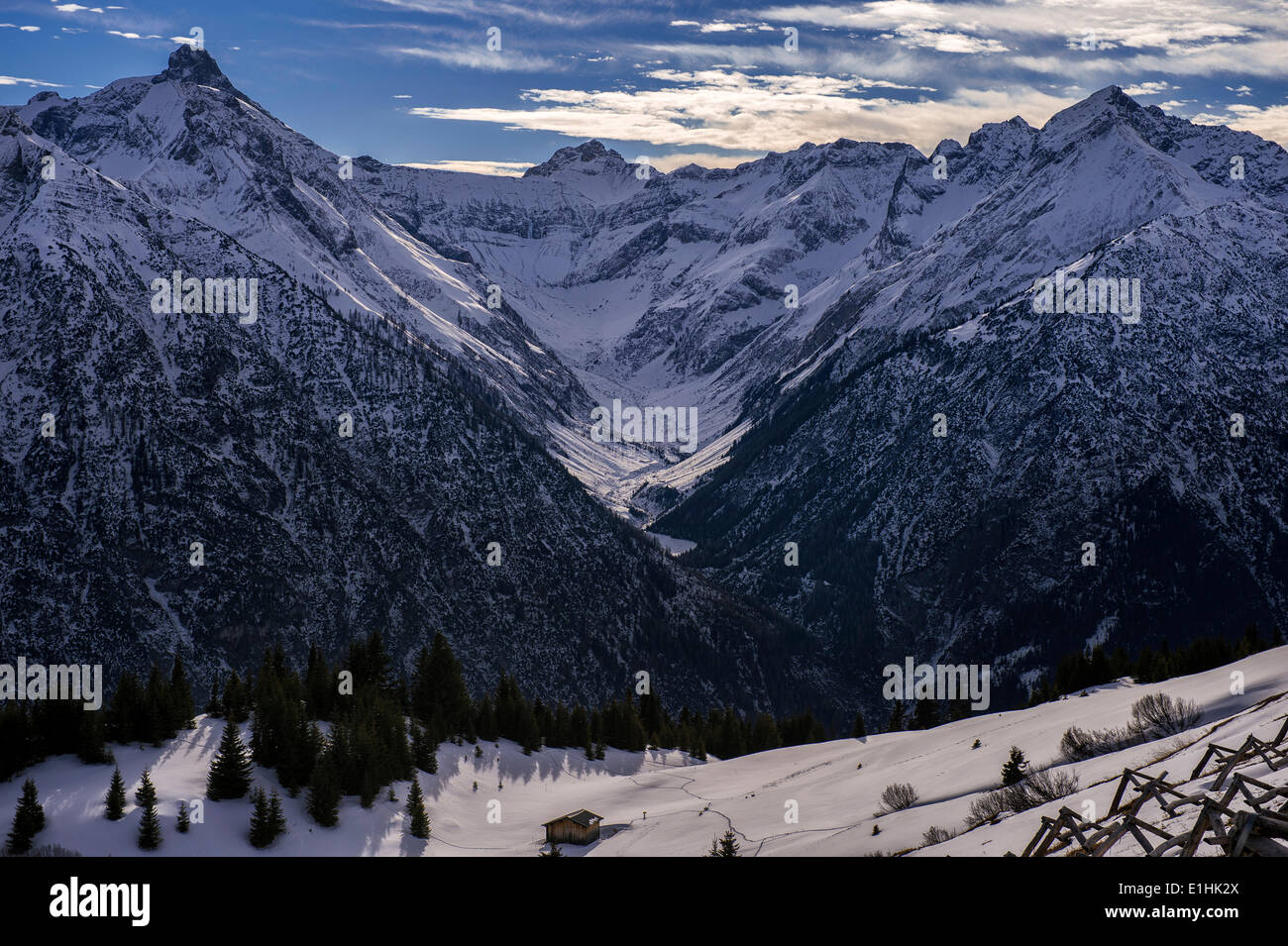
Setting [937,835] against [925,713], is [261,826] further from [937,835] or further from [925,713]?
[925,713]

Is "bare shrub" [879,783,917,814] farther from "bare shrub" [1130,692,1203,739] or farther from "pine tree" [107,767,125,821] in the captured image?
"pine tree" [107,767,125,821]

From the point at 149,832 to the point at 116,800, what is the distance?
145 inches

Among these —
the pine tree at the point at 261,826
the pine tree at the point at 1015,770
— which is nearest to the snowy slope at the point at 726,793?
the pine tree at the point at 261,826

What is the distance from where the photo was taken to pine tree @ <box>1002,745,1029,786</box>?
199 feet

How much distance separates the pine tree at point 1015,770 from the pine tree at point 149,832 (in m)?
56.2

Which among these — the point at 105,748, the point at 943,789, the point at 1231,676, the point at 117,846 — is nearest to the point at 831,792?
the point at 943,789

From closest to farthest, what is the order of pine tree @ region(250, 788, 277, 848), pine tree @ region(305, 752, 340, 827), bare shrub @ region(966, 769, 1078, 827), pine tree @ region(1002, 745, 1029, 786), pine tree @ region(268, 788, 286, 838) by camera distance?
1. bare shrub @ region(966, 769, 1078, 827)
2. pine tree @ region(1002, 745, 1029, 786)
3. pine tree @ region(250, 788, 277, 848)
4. pine tree @ region(268, 788, 286, 838)
5. pine tree @ region(305, 752, 340, 827)

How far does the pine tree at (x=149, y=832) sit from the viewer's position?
73562 mm

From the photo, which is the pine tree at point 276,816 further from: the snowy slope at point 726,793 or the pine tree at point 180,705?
the pine tree at point 180,705

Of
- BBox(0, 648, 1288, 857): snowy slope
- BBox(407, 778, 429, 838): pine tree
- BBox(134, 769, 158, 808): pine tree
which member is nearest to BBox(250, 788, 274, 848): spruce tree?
BBox(0, 648, 1288, 857): snowy slope

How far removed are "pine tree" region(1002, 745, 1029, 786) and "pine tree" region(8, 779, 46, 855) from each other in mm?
61115

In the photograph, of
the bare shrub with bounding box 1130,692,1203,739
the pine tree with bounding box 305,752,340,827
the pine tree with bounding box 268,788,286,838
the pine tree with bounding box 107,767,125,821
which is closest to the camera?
the bare shrub with bounding box 1130,692,1203,739

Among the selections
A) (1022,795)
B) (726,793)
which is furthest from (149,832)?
(1022,795)

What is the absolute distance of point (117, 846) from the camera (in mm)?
72250
